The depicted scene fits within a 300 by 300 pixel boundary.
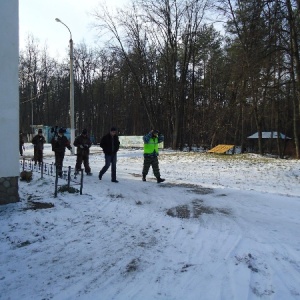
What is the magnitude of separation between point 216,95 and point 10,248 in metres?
39.7

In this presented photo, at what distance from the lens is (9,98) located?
746 centimetres

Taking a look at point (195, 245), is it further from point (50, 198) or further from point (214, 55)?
point (214, 55)

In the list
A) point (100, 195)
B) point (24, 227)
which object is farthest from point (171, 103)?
point (24, 227)

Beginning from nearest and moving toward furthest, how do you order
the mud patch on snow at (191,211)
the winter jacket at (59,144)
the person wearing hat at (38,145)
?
1. the mud patch on snow at (191,211)
2. the winter jacket at (59,144)
3. the person wearing hat at (38,145)

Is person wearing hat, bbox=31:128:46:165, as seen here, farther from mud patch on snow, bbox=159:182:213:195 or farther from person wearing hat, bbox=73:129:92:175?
mud patch on snow, bbox=159:182:213:195

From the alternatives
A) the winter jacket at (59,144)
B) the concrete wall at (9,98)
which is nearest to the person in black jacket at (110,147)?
the winter jacket at (59,144)

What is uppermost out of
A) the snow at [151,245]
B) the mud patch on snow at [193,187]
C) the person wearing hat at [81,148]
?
the person wearing hat at [81,148]

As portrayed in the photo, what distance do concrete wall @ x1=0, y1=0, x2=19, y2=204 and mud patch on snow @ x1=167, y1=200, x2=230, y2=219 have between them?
3.71 m

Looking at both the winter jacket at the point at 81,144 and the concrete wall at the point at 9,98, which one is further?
the winter jacket at the point at 81,144

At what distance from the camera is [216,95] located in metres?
42.3

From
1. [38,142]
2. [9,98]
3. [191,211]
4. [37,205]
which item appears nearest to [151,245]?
[191,211]

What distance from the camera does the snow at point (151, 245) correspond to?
3.74m

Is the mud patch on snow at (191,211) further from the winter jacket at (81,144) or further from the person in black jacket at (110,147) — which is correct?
the winter jacket at (81,144)

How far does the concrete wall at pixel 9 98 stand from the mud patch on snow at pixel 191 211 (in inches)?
146
